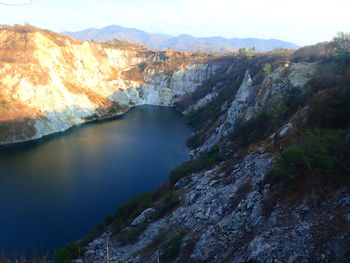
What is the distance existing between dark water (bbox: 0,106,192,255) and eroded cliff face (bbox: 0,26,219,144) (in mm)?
8467

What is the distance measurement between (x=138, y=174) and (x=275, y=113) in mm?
19900

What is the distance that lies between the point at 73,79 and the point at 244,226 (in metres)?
78.6

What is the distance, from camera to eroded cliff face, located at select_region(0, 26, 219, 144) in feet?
200

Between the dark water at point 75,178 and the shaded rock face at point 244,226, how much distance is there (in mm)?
8325

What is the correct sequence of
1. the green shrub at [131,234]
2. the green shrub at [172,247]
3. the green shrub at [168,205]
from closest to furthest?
the green shrub at [172,247]
the green shrub at [131,234]
the green shrub at [168,205]

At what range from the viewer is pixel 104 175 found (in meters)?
37.5

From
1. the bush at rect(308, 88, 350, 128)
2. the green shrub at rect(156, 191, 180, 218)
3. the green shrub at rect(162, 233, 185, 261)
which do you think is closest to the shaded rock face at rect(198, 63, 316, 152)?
the bush at rect(308, 88, 350, 128)

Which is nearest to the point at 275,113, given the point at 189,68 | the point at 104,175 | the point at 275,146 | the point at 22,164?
the point at 275,146

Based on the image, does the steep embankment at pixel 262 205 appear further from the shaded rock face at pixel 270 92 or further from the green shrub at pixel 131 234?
the shaded rock face at pixel 270 92

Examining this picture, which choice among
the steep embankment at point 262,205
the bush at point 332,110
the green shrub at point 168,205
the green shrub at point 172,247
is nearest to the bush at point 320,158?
the steep embankment at point 262,205

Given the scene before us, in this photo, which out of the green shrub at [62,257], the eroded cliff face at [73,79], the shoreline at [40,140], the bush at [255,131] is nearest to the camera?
the green shrub at [62,257]

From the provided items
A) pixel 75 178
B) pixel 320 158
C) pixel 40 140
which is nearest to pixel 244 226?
pixel 320 158

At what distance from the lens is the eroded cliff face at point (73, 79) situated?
2402 inches

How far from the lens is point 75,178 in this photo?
3656 centimetres
